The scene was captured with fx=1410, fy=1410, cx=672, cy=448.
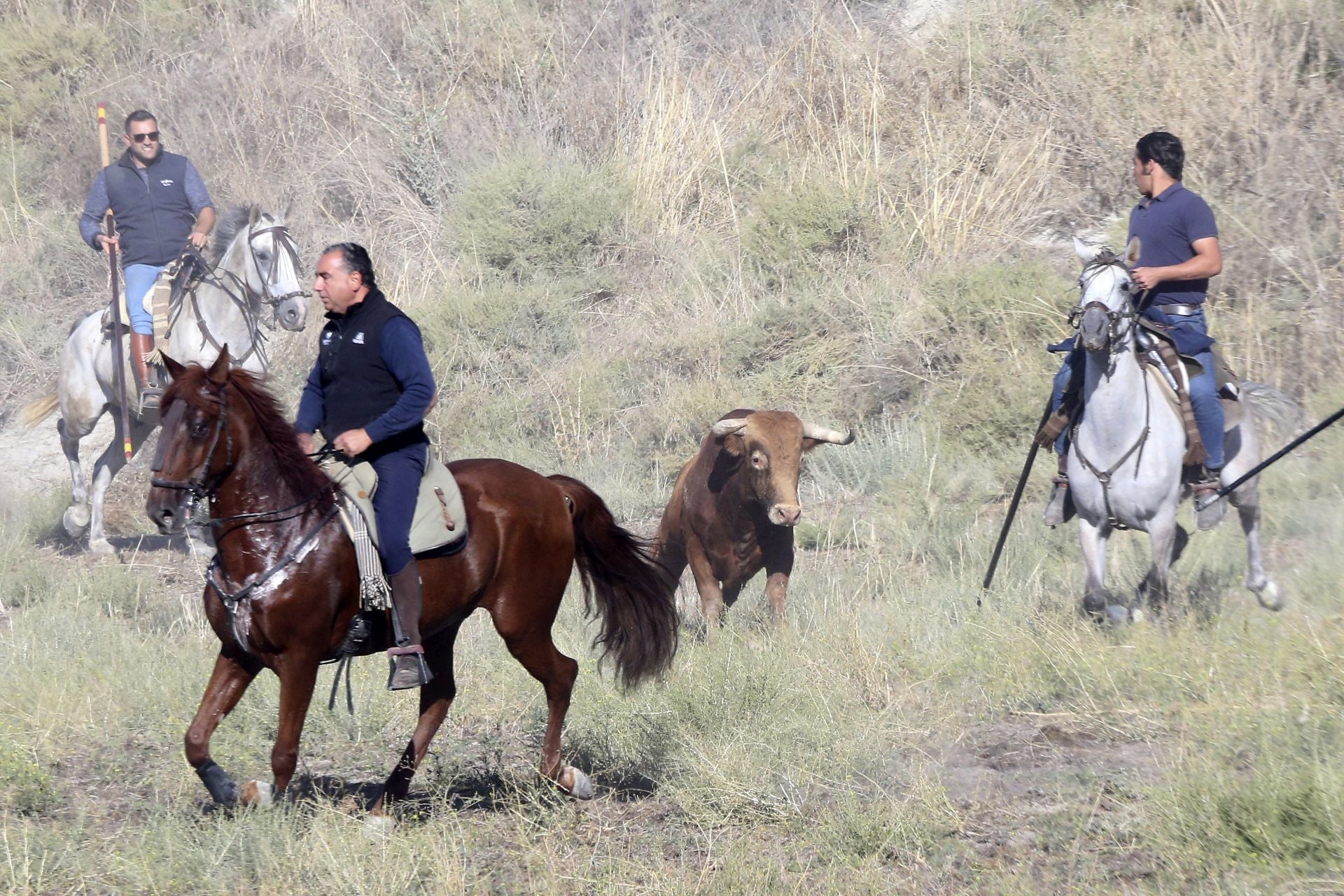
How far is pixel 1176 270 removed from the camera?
340 inches

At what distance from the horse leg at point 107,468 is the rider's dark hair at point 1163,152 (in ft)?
30.1

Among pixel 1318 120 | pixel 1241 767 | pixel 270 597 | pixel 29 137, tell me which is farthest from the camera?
pixel 29 137

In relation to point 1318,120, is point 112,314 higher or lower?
lower

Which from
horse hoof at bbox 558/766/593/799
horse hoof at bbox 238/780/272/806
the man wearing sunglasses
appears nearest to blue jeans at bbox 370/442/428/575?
horse hoof at bbox 238/780/272/806

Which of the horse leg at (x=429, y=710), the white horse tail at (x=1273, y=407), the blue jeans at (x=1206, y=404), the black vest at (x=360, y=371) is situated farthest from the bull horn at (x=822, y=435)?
the black vest at (x=360, y=371)

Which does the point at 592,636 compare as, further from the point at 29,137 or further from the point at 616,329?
the point at 29,137

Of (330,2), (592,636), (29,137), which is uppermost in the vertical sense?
(330,2)

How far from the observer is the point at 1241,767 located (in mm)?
6035

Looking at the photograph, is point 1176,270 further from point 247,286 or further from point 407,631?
point 247,286

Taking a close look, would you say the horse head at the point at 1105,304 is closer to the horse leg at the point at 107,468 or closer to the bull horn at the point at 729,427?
the bull horn at the point at 729,427

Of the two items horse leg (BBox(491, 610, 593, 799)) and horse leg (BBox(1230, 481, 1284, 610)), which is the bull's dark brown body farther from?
horse leg (BBox(1230, 481, 1284, 610))

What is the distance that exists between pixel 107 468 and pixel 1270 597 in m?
10.3

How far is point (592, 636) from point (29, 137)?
654 inches

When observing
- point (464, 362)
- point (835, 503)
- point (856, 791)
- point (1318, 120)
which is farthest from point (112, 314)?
point (1318, 120)
